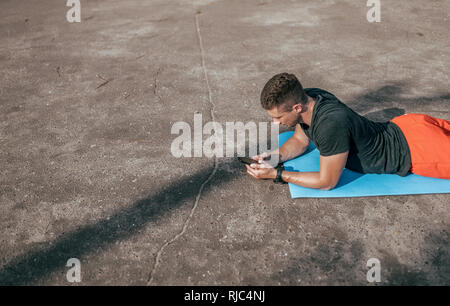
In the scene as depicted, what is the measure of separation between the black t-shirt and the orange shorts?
5 cm

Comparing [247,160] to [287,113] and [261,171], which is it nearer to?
[261,171]

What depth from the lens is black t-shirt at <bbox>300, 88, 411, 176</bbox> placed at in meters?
2.27

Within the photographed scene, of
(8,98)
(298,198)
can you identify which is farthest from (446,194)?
(8,98)

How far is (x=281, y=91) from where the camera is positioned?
2328mm

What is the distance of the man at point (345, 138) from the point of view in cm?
231

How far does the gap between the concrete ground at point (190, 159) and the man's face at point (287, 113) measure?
60 centimetres

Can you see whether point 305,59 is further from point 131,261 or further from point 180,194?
point 131,261

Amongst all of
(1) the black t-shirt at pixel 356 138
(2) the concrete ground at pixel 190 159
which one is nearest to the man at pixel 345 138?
(1) the black t-shirt at pixel 356 138

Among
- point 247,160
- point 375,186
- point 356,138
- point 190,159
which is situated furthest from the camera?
point 190,159

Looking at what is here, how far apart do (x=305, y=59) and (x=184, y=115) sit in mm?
2145

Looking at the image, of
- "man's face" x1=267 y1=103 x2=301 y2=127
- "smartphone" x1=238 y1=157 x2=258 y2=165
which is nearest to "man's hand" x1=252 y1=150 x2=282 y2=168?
"smartphone" x1=238 y1=157 x2=258 y2=165

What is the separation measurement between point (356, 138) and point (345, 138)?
175 mm

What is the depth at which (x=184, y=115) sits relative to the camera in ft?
12.4

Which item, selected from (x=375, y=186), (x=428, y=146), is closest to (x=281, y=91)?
(x=375, y=186)
